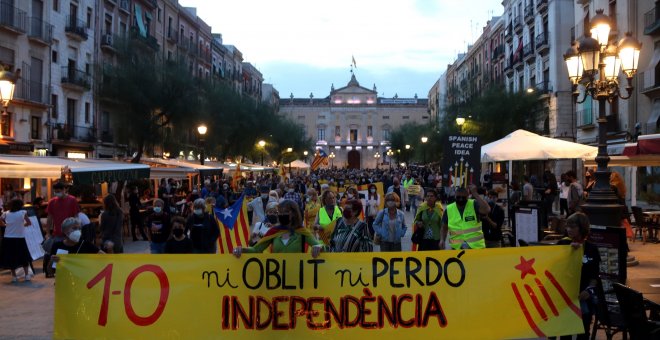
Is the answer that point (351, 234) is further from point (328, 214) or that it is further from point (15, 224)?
point (15, 224)

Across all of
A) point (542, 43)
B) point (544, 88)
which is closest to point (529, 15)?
point (542, 43)

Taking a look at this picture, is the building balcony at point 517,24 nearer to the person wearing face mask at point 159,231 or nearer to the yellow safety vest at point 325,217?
the yellow safety vest at point 325,217

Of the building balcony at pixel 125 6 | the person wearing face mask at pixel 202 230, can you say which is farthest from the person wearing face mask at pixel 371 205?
the building balcony at pixel 125 6

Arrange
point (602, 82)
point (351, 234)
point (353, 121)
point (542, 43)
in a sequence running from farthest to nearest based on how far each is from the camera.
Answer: point (353, 121), point (542, 43), point (602, 82), point (351, 234)

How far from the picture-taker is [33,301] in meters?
9.08

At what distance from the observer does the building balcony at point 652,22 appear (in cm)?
2423

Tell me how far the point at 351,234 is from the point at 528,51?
3717 cm

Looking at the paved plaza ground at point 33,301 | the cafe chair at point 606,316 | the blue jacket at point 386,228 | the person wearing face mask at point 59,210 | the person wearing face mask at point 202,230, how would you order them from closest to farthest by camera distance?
the cafe chair at point 606,316 → the paved plaza ground at point 33,301 → the blue jacket at point 386,228 → the person wearing face mask at point 202,230 → the person wearing face mask at point 59,210

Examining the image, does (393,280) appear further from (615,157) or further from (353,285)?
(615,157)

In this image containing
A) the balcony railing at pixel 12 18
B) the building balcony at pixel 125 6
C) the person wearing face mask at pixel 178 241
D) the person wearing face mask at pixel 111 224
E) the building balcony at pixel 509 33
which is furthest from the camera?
the building balcony at pixel 509 33

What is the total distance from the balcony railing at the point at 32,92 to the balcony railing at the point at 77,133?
1896 millimetres

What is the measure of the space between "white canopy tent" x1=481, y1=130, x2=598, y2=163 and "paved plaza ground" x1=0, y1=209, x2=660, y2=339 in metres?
2.40

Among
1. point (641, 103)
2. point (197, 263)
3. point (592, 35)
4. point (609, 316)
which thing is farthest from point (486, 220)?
point (641, 103)

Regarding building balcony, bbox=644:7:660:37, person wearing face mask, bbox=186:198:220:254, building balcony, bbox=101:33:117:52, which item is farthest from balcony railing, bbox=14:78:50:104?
building balcony, bbox=644:7:660:37
